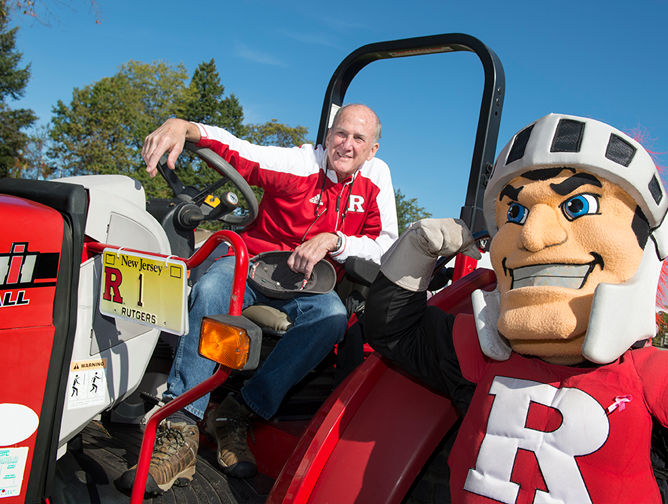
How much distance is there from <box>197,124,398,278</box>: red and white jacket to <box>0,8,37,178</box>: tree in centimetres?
2481

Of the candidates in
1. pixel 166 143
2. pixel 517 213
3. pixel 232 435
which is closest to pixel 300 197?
pixel 166 143

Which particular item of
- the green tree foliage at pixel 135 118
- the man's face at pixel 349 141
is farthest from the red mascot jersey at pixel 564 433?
the green tree foliage at pixel 135 118

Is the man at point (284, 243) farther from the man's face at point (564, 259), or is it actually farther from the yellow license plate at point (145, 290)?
the man's face at point (564, 259)

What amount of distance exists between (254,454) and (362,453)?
2.09 ft

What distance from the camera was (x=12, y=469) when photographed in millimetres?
1023

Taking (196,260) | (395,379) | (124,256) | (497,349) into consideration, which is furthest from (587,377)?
(124,256)

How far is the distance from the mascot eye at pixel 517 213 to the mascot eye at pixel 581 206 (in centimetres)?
9

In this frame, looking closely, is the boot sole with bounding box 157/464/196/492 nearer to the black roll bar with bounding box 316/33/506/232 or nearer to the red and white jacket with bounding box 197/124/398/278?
the red and white jacket with bounding box 197/124/398/278

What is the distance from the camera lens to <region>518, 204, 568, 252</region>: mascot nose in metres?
0.88

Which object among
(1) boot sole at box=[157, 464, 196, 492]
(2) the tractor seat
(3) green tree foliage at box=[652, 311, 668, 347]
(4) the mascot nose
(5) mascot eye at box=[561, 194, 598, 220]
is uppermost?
(5) mascot eye at box=[561, 194, 598, 220]

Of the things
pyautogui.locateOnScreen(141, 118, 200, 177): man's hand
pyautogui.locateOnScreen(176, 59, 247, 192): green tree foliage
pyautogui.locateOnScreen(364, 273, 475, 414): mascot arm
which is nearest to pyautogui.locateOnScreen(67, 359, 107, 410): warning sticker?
pyautogui.locateOnScreen(141, 118, 200, 177): man's hand

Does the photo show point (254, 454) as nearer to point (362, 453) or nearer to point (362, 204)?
point (362, 453)

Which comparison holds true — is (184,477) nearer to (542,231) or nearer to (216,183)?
(216,183)

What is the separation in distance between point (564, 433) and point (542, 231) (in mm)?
356
